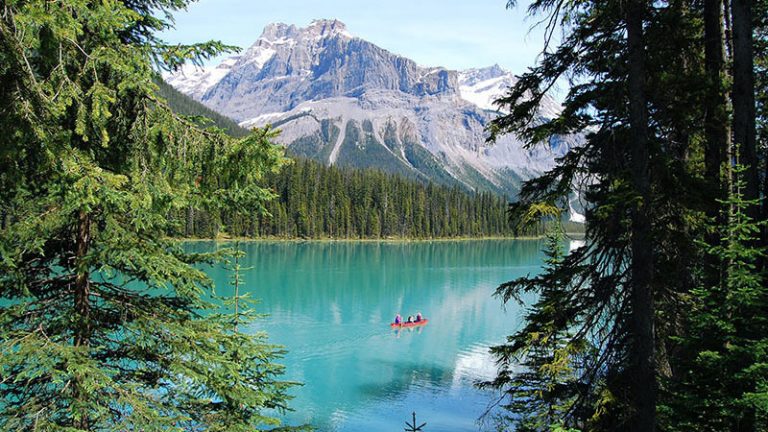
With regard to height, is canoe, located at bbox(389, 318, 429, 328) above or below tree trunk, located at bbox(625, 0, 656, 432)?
below

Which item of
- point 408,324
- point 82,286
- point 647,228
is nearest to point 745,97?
point 647,228

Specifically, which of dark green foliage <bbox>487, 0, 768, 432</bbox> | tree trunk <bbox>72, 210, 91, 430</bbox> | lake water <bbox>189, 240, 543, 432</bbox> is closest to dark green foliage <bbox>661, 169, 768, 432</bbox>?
dark green foliage <bbox>487, 0, 768, 432</bbox>

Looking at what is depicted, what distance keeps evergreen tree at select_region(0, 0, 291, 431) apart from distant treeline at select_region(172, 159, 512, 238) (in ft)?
326

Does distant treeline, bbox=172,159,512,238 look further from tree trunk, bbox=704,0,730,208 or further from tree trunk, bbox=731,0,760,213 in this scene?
tree trunk, bbox=731,0,760,213

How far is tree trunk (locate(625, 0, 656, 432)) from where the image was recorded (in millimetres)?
6312

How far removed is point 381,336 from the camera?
34.9 m

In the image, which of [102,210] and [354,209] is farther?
[354,209]

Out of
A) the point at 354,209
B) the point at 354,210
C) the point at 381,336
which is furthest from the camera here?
the point at 354,209

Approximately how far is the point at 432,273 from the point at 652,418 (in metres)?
61.2

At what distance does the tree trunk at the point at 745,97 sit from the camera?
23.1ft

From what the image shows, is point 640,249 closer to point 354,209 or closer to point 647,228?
point 647,228

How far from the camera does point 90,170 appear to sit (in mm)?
4152

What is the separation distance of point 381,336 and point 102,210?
3113 cm

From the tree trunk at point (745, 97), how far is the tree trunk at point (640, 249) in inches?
68.1
